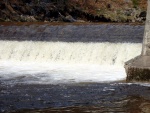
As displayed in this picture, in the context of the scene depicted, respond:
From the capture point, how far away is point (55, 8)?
115ft

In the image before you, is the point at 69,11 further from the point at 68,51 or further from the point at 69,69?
the point at 69,69

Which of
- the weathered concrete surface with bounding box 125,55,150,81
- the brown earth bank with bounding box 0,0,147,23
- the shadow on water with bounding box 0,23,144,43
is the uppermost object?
the brown earth bank with bounding box 0,0,147,23

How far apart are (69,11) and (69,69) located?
1924 centimetres

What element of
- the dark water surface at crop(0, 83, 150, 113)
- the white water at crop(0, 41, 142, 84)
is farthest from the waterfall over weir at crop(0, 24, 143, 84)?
the dark water surface at crop(0, 83, 150, 113)

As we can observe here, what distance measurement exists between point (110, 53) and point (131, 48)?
992 millimetres

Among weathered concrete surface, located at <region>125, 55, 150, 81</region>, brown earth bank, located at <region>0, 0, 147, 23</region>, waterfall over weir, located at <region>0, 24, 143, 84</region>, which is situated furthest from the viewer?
brown earth bank, located at <region>0, 0, 147, 23</region>

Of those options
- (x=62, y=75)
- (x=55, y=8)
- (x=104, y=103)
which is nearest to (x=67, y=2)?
(x=55, y=8)

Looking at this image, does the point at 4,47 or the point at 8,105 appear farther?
the point at 4,47

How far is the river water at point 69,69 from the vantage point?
9.70 m

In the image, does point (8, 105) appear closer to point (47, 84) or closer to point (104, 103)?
point (104, 103)

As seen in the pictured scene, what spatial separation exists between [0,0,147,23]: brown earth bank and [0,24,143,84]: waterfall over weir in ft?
31.6

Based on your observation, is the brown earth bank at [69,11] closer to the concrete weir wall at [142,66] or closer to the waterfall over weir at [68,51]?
the waterfall over weir at [68,51]

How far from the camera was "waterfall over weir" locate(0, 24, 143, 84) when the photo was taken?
16.0 m

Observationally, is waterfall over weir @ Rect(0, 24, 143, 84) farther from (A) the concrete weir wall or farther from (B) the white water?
(A) the concrete weir wall
